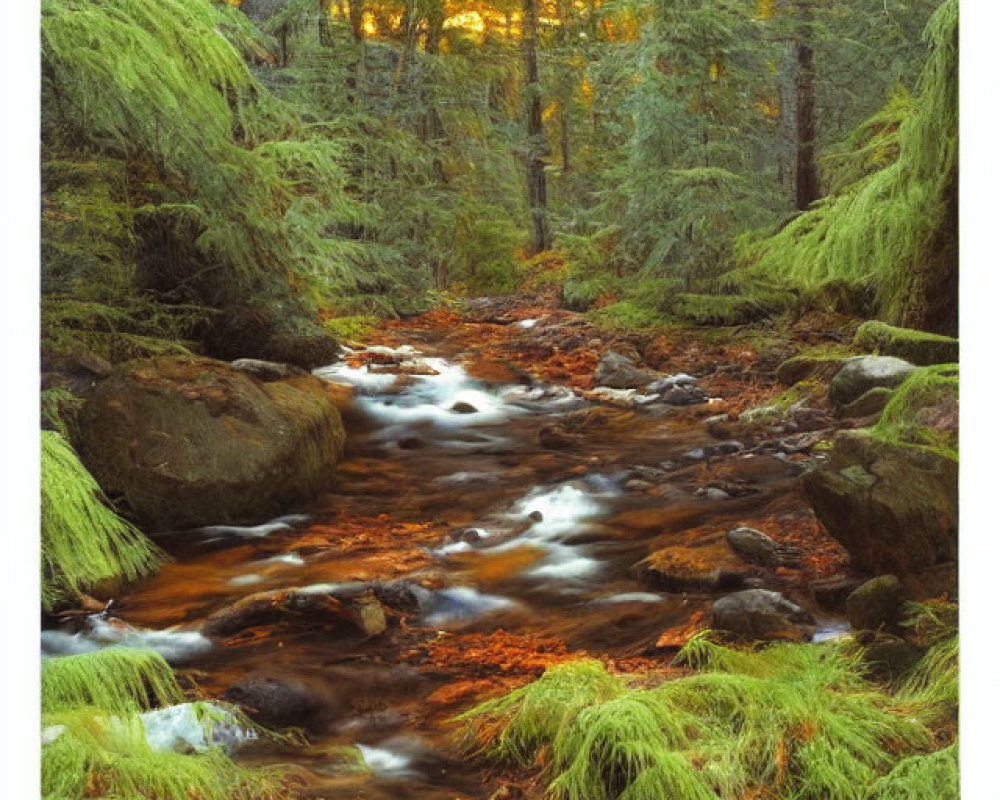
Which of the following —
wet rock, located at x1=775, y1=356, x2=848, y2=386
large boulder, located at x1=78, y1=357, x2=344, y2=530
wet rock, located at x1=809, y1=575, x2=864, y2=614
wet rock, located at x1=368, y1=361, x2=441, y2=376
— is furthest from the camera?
wet rock, located at x1=368, y1=361, x2=441, y2=376

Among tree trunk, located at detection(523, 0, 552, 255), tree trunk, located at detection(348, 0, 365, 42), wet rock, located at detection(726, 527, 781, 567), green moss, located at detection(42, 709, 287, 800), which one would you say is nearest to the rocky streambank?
wet rock, located at detection(726, 527, 781, 567)

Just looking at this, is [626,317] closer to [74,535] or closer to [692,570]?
[692,570]

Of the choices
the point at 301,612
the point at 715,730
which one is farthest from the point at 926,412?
the point at 301,612

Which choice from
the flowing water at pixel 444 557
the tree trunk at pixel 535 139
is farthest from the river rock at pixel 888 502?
the tree trunk at pixel 535 139

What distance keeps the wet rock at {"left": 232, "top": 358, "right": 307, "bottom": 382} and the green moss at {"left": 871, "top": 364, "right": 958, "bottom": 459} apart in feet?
5.79

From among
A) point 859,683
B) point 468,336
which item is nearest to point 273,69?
point 468,336

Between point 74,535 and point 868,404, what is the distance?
2184 mm

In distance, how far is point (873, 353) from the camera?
259cm

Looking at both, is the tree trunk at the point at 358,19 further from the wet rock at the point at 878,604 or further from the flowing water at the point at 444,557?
the wet rock at the point at 878,604

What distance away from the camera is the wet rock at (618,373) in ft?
9.57

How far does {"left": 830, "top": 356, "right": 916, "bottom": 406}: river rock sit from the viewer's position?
2.48 meters

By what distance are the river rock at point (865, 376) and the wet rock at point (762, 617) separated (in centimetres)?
71

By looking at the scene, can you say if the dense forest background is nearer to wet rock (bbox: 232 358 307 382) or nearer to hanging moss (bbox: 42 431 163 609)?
wet rock (bbox: 232 358 307 382)

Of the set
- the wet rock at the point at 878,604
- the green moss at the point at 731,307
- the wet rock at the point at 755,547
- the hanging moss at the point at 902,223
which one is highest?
the hanging moss at the point at 902,223
